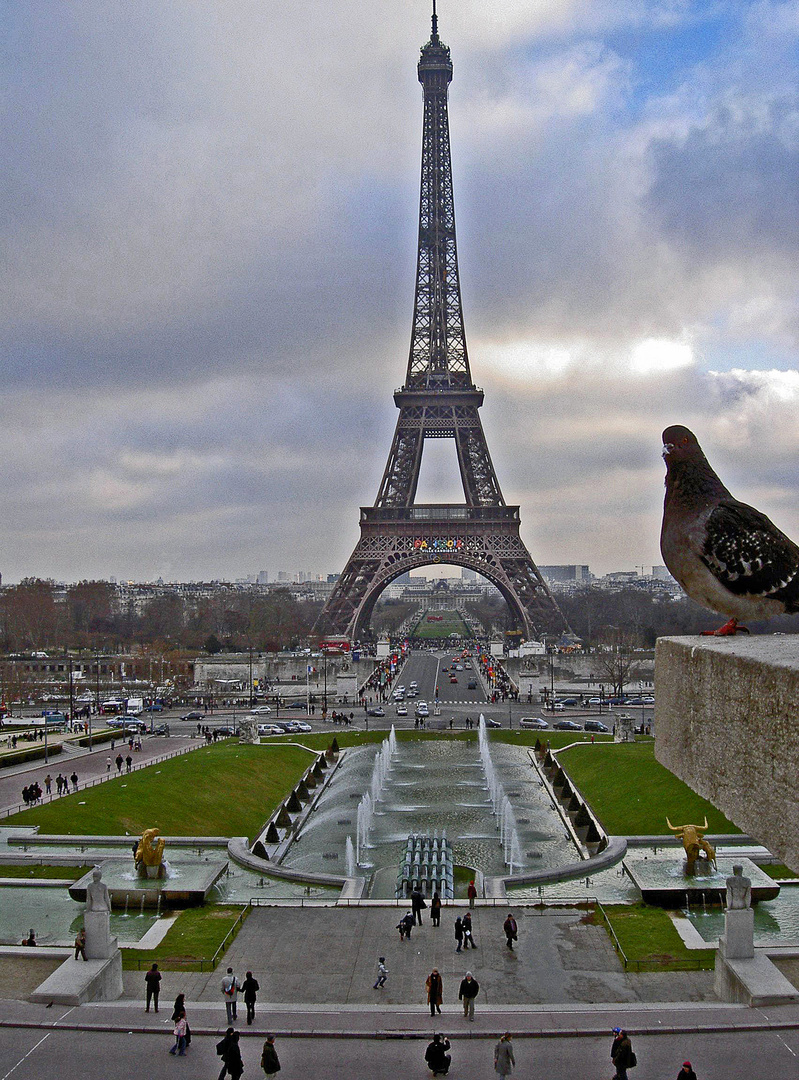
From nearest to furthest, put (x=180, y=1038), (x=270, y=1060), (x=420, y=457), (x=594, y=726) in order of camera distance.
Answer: (x=270, y=1060)
(x=180, y=1038)
(x=594, y=726)
(x=420, y=457)

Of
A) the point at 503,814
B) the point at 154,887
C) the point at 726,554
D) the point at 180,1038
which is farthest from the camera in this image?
the point at 503,814

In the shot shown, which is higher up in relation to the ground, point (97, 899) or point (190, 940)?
point (97, 899)

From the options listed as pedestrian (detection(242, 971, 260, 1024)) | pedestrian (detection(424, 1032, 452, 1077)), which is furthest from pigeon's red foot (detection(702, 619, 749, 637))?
pedestrian (detection(242, 971, 260, 1024))

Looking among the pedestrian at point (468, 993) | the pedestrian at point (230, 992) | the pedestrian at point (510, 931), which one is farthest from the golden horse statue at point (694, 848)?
the pedestrian at point (230, 992)

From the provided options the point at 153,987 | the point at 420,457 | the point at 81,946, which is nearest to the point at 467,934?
the point at 153,987

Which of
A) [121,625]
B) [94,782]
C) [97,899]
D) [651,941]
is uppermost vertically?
[121,625]

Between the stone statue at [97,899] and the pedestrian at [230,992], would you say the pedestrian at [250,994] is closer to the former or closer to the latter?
the pedestrian at [230,992]

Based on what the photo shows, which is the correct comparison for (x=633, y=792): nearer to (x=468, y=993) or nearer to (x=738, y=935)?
(x=738, y=935)

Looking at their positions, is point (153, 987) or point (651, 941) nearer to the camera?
point (153, 987)
